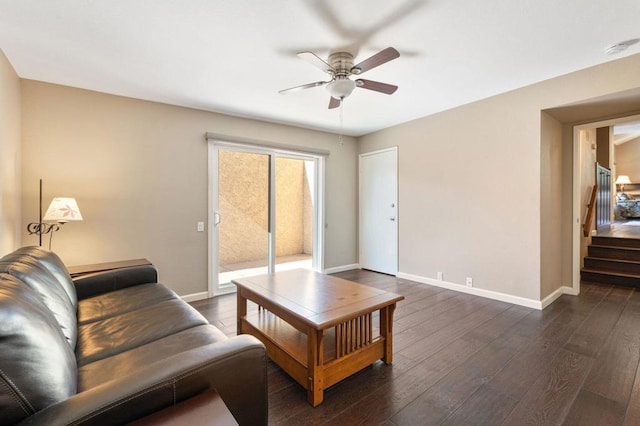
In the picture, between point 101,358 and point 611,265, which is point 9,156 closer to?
point 101,358

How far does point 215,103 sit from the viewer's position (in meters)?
3.51

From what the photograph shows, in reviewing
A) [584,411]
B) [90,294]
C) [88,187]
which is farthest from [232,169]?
[584,411]

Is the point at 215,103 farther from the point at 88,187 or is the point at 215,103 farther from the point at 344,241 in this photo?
the point at 344,241

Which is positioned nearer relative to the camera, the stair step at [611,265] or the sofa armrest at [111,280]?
the sofa armrest at [111,280]

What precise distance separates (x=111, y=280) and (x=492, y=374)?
2.99 metres

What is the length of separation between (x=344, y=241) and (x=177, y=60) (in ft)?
12.3

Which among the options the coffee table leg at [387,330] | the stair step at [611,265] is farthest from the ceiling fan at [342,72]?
the stair step at [611,265]

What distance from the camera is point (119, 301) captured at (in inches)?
81.0

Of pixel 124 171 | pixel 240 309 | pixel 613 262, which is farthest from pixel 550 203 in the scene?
pixel 124 171

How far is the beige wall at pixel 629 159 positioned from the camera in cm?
829

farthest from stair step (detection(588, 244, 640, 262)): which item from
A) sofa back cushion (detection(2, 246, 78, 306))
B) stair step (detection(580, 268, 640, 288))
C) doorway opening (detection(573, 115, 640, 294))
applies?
sofa back cushion (detection(2, 246, 78, 306))

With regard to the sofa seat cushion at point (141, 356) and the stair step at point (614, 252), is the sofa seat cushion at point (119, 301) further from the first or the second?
the stair step at point (614, 252)

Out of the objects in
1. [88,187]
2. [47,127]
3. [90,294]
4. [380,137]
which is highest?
[380,137]

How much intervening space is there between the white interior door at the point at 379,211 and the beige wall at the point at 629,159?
880cm
